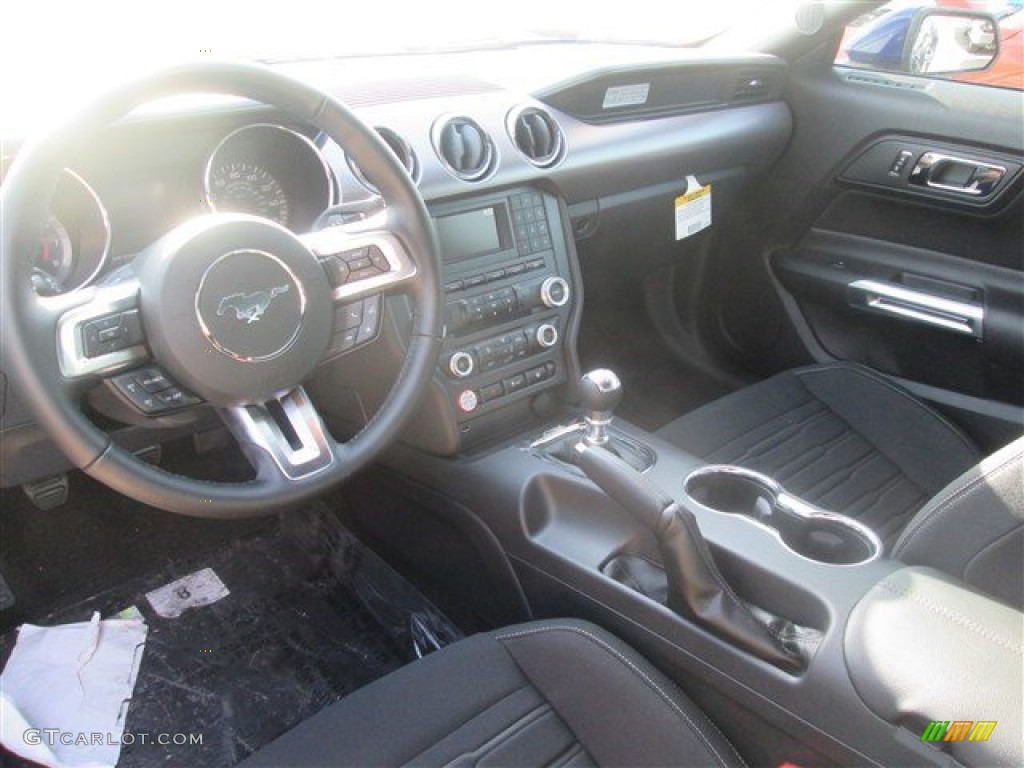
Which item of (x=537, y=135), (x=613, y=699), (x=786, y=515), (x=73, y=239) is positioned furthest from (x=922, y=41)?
(x=73, y=239)

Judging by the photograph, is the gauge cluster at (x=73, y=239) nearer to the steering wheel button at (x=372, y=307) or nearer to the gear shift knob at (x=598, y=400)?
the steering wheel button at (x=372, y=307)

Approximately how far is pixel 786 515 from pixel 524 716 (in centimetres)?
49

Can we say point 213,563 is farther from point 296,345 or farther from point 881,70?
point 881,70

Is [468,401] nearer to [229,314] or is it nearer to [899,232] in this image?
[229,314]

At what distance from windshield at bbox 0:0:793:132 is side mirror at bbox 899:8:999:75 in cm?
32

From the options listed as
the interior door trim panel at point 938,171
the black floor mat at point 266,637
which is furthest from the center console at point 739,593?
the interior door trim panel at point 938,171

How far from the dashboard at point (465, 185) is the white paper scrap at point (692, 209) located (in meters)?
0.04

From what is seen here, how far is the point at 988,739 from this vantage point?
93 centimetres

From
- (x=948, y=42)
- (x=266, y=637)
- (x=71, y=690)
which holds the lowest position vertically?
(x=266, y=637)

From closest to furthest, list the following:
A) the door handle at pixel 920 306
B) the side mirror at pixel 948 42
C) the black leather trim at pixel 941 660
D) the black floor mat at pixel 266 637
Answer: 1. the black leather trim at pixel 941 660
2. the black floor mat at pixel 266 637
3. the door handle at pixel 920 306
4. the side mirror at pixel 948 42

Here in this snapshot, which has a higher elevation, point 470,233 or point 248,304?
point 248,304

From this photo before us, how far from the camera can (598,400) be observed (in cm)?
142

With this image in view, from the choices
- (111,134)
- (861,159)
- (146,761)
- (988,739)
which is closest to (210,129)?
(111,134)

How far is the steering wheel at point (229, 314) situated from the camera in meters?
0.96
